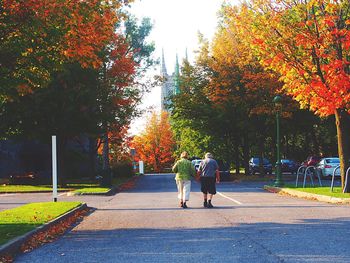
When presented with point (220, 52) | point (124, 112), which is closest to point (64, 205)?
point (124, 112)

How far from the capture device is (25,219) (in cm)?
1266

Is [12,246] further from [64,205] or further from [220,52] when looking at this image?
[220,52]

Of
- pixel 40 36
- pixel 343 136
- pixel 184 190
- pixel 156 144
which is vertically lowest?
pixel 184 190

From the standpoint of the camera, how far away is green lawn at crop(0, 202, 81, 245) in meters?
10.1

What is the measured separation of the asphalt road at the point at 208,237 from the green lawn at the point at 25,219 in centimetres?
77

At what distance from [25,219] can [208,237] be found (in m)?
5.06

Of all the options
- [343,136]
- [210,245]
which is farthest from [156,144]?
[210,245]

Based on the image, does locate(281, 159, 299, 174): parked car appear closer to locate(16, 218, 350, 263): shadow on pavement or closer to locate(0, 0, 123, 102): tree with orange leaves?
locate(16, 218, 350, 263): shadow on pavement

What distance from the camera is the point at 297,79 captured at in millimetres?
20297

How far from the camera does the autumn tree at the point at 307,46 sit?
742 inches

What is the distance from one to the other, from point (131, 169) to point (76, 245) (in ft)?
144

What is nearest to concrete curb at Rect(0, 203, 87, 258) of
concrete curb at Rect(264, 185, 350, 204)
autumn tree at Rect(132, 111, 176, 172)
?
concrete curb at Rect(264, 185, 350, 204)

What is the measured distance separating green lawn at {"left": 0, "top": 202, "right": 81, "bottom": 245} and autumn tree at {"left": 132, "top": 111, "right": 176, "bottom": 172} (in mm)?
63469

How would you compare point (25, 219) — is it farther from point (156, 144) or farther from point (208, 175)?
point (156, 144)
